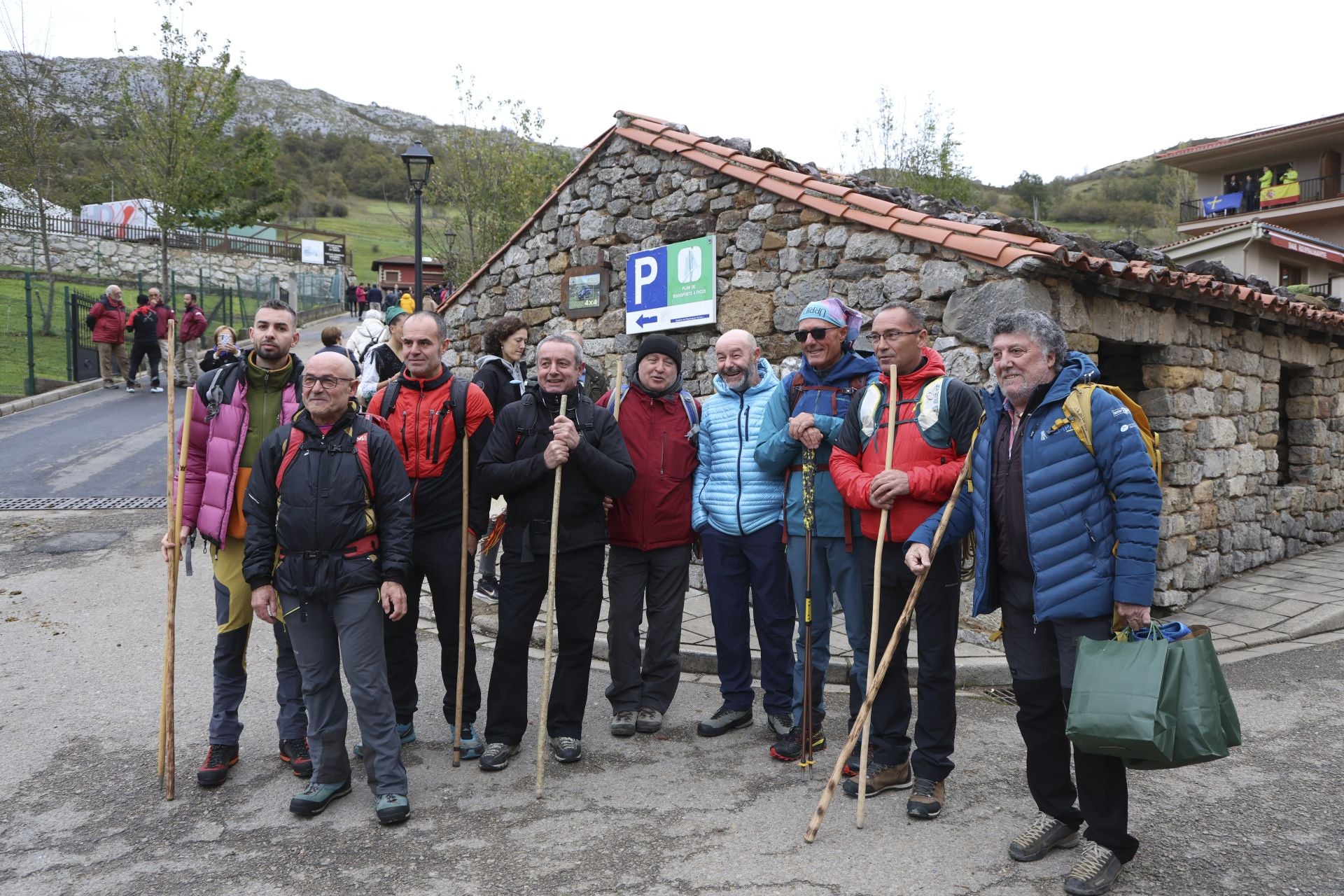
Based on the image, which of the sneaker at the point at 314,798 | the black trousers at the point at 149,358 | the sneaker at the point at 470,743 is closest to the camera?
the sneaker at the point at 314,798

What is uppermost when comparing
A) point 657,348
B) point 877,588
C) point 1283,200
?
point 1283,200

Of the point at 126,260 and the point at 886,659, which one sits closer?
the point at 886,659

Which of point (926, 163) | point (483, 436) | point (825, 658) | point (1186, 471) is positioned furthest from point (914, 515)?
point (926, 163)

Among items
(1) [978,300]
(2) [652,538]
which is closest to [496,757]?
(2) [652,538]

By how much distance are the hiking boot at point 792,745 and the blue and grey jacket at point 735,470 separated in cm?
96

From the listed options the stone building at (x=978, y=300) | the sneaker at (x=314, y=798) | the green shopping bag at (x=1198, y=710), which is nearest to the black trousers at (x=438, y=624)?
the sneaker at (x=314, y=798)

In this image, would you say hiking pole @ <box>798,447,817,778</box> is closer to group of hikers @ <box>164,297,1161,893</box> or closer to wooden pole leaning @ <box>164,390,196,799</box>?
group of hikers @ <box>164,297,1161,893</box>

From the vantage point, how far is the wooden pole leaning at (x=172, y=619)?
387 centimetres

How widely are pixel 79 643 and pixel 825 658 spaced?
481cm

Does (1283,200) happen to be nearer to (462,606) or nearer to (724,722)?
(724,722)

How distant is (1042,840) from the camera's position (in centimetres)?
335

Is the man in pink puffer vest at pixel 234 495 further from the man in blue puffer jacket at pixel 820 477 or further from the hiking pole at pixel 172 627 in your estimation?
the man in blue puffer jacket at pixel 820 477

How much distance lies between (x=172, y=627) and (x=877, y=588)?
2922mm

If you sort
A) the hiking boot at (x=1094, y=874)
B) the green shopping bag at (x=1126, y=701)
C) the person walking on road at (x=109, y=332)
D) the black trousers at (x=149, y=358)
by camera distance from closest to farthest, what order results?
1. the green shopping bag at (x=1126, y=701)
2. the hiking boot at (x=1094, y=874)
3. the person walking on road at (x=109, y=332)
4. the black trousers at (x=149, y=358)
